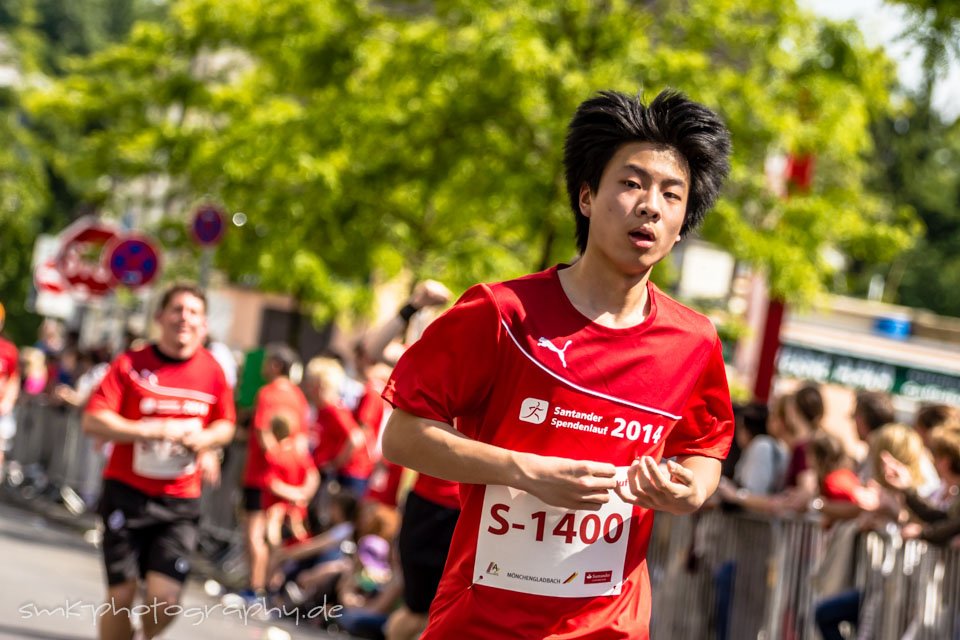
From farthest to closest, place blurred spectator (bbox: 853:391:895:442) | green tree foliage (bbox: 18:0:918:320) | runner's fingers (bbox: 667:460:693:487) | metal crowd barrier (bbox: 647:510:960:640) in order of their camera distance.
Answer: green tree foliage (bbox: 18:0:918:320) < blurred spectator (bbox: 853:391:895:442) < metal crowd barrier (bbox: 647:510:960:640) < runner's fingers (bbox: 667:460:693:487)

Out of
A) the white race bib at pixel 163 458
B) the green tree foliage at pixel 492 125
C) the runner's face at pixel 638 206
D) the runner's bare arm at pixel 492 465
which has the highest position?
the green tree foliage at pixel 492 125

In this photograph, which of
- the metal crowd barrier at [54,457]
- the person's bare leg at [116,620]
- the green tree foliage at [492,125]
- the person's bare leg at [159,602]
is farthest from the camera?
the metal crowd barrier at [54,457]

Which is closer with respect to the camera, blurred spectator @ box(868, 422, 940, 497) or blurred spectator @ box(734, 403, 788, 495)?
blurred spectator @ box(868, 422, 940, 497)

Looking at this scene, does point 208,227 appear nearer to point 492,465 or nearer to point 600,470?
point 492,465

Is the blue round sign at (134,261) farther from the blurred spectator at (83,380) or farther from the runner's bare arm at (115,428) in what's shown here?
the runner's bare arm at (115,428)

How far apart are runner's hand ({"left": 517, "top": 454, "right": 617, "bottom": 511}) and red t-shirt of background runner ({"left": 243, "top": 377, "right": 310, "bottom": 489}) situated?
9.31 metres

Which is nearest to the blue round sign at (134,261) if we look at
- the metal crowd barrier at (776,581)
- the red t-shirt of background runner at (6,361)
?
the red t-shirt of background runner at (6,361)

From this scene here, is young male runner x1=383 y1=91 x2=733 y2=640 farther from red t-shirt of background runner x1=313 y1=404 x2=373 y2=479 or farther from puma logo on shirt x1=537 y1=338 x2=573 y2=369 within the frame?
red t-shirt of background runner x1=313 y1=404 x2=373 y2=479

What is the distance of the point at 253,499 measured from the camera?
12602mm

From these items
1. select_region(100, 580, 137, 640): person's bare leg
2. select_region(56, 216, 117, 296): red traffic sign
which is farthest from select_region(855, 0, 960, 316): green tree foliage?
select_region(100, 580, 137, 640): person's bare leg

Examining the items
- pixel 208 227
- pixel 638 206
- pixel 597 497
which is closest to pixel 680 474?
pixel 597 497

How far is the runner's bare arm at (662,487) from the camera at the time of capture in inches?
133

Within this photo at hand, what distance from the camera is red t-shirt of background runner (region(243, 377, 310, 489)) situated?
12.6 meters

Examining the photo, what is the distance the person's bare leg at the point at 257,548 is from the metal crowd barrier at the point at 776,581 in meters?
3.24
